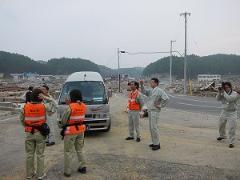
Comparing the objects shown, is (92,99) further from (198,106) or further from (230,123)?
(198,106)

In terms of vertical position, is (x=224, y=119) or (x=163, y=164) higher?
(x=224, y=119)

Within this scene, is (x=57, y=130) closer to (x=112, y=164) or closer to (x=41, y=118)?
(x=112, y=164)

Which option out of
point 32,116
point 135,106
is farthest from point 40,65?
point 32,116

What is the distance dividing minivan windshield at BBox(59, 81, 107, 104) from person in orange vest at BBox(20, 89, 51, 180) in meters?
5.13

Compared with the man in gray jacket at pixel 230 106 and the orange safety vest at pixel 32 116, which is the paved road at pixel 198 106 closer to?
the man in gray jacket at pixel 230 106

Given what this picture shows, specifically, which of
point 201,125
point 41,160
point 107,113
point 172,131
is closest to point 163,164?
point 41,160

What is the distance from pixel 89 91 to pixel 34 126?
6.00 m

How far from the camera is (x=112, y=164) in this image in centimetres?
896

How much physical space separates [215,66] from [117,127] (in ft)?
486

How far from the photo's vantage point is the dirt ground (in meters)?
8.17

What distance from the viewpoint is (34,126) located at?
7.62 metres

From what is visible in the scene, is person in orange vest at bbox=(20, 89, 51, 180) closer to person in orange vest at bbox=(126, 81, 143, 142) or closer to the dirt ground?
the dirt ground

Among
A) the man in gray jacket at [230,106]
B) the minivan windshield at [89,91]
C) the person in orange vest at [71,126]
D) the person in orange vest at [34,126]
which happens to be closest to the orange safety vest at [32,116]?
the person in orange vest at [34,126]

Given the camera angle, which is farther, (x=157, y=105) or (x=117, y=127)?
(x=117, y=127)
